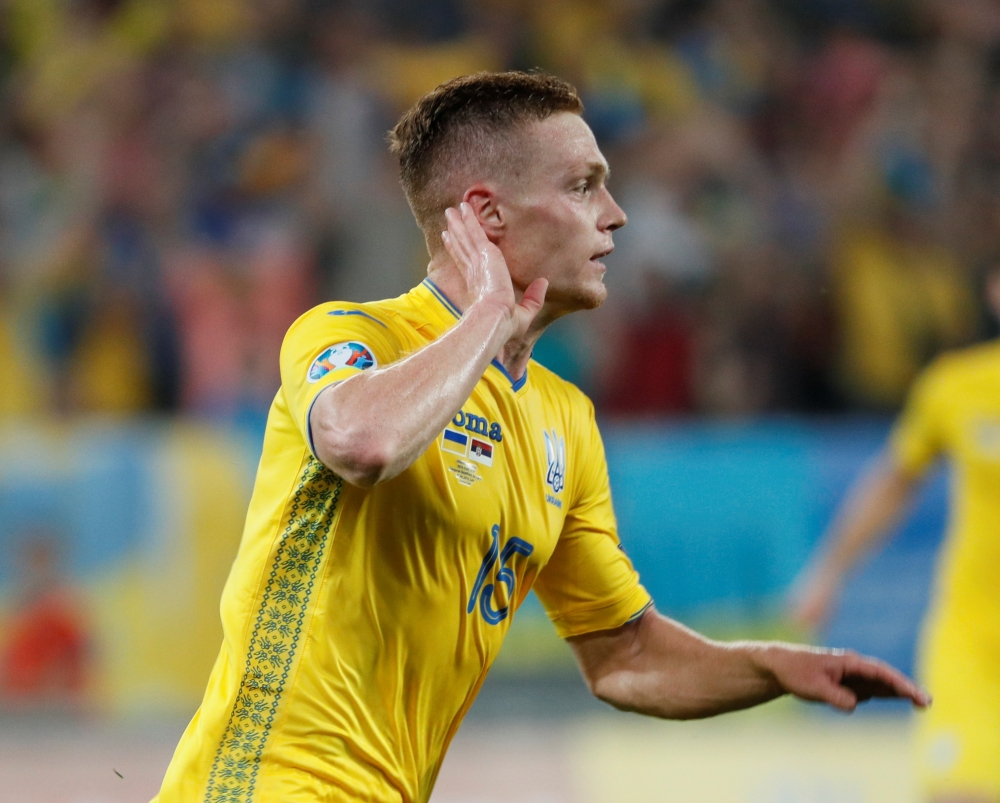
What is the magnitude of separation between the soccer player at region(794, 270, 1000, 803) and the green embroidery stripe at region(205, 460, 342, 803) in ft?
11.8

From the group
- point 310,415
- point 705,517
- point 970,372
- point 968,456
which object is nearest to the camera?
point 310,415

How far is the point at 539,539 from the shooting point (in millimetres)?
3404

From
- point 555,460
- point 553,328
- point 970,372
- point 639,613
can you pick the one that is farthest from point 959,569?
point 553,328

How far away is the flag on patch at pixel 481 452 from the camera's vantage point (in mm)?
3191

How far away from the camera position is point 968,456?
6504 millimetres

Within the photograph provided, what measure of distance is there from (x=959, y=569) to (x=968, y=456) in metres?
0.54

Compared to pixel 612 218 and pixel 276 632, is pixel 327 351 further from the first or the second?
pixel 612 218

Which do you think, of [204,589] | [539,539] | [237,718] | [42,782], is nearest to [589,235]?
[539,539]

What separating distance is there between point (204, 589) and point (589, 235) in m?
6.45

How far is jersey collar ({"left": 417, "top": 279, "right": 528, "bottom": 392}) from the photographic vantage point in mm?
3381

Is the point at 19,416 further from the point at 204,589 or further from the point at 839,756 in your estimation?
the point at 839,756

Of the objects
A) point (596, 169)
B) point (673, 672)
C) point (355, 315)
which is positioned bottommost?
point (673, 672)

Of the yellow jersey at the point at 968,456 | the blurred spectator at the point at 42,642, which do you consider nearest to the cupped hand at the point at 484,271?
the yellow jersey at the point at 968,456

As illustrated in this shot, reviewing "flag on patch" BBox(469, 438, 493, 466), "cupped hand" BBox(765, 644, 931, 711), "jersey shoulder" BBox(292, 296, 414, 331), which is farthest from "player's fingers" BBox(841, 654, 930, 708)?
"jersey shoulder" BBox(292, 296, 414, 331)
